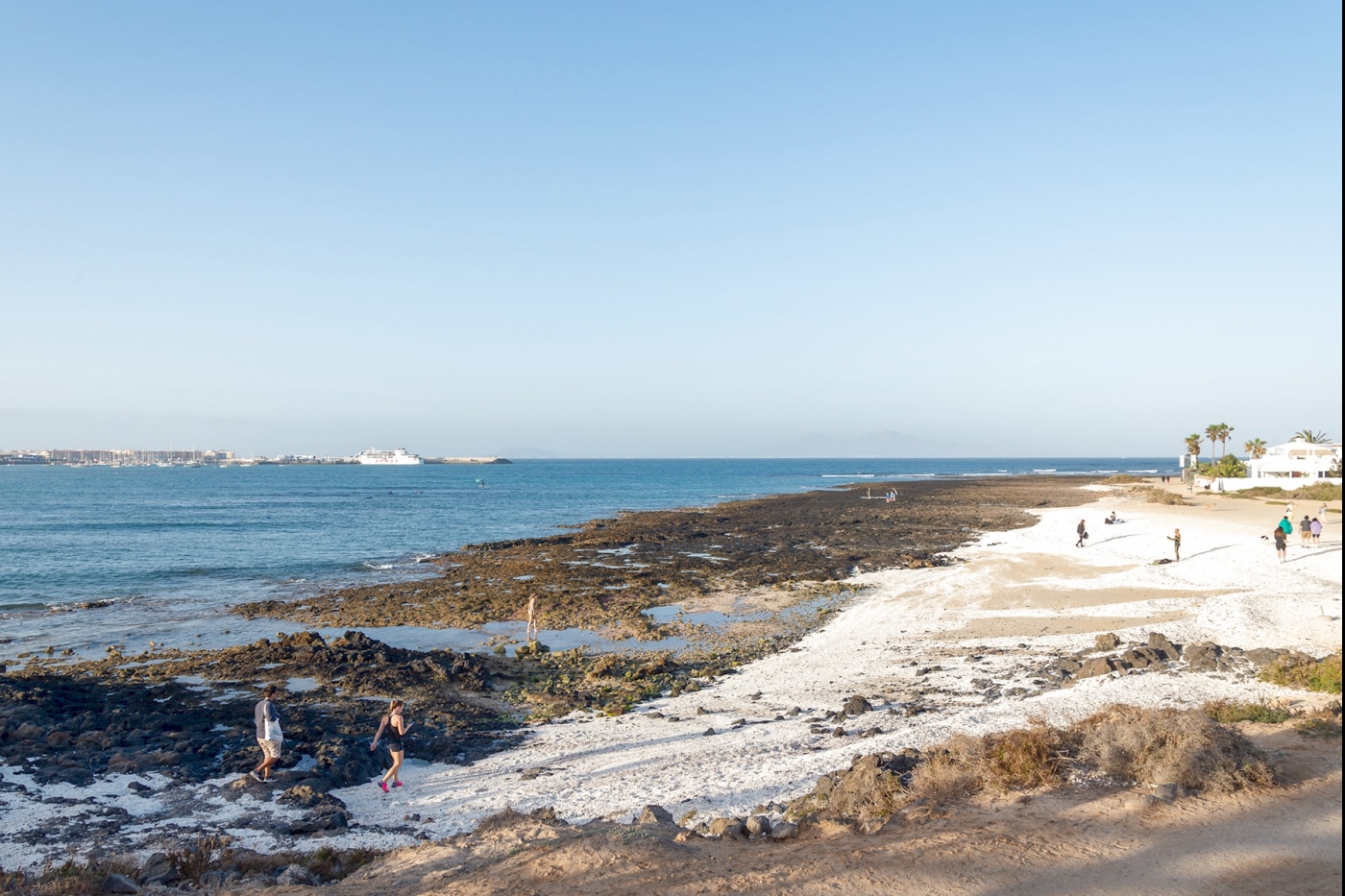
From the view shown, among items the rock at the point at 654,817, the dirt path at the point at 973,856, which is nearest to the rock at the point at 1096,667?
the dirt path at the point at 973,856

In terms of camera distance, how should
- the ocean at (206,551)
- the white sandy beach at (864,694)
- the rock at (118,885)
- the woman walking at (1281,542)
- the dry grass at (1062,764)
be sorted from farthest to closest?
the woman walking at (1281,542)
the ocean at (206,551)
the white sandy beach at (864,694)
the dry grass at (1062,764)
the rock at (118,885)

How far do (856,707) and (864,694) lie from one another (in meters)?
1.50

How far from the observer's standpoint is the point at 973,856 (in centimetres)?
Answer: 862

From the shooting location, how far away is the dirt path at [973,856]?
8016 mm

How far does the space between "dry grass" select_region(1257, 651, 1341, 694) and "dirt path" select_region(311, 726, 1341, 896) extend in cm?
494

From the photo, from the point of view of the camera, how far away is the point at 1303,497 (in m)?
53.8

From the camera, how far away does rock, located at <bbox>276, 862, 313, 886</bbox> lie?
884 cm

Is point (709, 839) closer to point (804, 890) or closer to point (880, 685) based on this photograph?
point (804, 890)

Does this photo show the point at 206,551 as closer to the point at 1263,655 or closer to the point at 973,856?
the point at 973,856

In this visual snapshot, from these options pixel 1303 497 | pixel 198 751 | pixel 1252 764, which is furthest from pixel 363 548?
pixel 1303 497

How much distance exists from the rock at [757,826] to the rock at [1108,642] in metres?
12.6

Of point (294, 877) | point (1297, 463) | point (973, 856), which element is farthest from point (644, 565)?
point (1297, 463)

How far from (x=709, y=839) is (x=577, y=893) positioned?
7.10 feet

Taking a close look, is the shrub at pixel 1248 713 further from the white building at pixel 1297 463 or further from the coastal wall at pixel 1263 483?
the white building at pixel 1297 463
